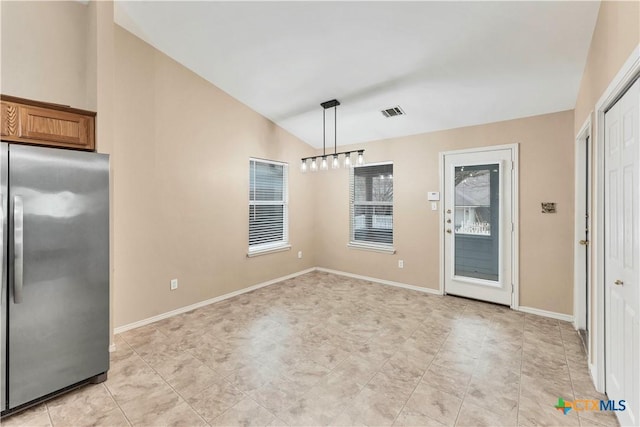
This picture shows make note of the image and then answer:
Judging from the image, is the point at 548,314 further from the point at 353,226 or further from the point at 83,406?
the point at 83,406

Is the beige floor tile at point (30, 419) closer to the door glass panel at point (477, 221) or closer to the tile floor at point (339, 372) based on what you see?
the tile floor at point (339, 372)

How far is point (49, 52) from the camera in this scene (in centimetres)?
254

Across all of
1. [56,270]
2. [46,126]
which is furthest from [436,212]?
[46,126]

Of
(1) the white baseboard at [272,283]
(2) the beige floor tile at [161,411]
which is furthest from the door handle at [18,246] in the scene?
(1) the white baseboard at [272,283]

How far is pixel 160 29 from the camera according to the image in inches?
115

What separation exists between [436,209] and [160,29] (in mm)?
4080

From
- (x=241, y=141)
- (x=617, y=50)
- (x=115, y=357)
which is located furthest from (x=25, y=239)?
(x=617, y=50)

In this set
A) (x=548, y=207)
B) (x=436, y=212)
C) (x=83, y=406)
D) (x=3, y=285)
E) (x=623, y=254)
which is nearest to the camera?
(x=623, y=254)

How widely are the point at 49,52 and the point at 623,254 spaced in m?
4.60

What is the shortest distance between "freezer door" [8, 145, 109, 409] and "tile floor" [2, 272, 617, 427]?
26 cm

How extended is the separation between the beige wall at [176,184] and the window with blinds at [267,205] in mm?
182

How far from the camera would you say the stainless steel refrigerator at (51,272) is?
1800mm

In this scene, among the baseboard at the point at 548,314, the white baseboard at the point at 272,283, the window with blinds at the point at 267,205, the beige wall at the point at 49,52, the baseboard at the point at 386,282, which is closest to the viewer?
the beige wall at the point at 49,52

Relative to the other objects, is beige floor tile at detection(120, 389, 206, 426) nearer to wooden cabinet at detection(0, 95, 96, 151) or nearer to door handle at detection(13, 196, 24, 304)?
door handle at detection(13, 196, 24, 304)
